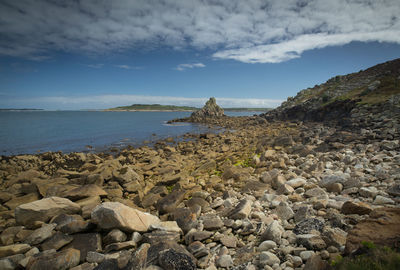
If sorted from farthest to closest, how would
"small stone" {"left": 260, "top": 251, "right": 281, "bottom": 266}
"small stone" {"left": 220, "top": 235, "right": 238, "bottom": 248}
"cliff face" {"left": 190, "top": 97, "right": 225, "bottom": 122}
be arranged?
"cliff face" {"left": 190, "top": 97, "right": 225, "bottom": 122}
"small stone" {"left": 220, "top": 235, "right": 238, "bottom": 248}
"small stone" {"left": 260, "top": 251, "right": 281, "bottom": 266}

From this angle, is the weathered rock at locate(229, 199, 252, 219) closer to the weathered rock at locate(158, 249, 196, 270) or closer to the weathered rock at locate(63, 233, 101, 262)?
the weathered rock at locate(158, 249, 196, 270)

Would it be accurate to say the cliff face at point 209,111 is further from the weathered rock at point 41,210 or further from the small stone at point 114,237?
the small stone at point 114,237

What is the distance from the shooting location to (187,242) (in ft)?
15.6

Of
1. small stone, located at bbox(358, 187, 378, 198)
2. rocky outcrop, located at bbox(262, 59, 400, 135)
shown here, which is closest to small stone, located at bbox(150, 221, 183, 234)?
small stone, located at bbox(358, 187, 378, 198)

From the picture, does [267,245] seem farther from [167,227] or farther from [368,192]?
[368,192]

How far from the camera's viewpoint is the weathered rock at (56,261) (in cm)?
395

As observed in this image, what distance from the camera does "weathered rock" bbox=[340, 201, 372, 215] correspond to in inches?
180

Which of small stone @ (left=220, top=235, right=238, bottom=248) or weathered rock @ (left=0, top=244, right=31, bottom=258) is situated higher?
small stone @ (left=220, top=235, right=238, bottom=248)

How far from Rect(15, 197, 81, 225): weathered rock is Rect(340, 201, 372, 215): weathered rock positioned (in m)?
7.95

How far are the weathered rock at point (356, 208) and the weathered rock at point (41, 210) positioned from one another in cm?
795

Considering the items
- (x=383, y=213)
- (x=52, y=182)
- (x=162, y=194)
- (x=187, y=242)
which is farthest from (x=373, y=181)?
(x=52, y=182)

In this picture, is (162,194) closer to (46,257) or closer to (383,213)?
(46,257)

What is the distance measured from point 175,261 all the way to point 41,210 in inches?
184

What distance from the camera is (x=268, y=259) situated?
11.7 ft
